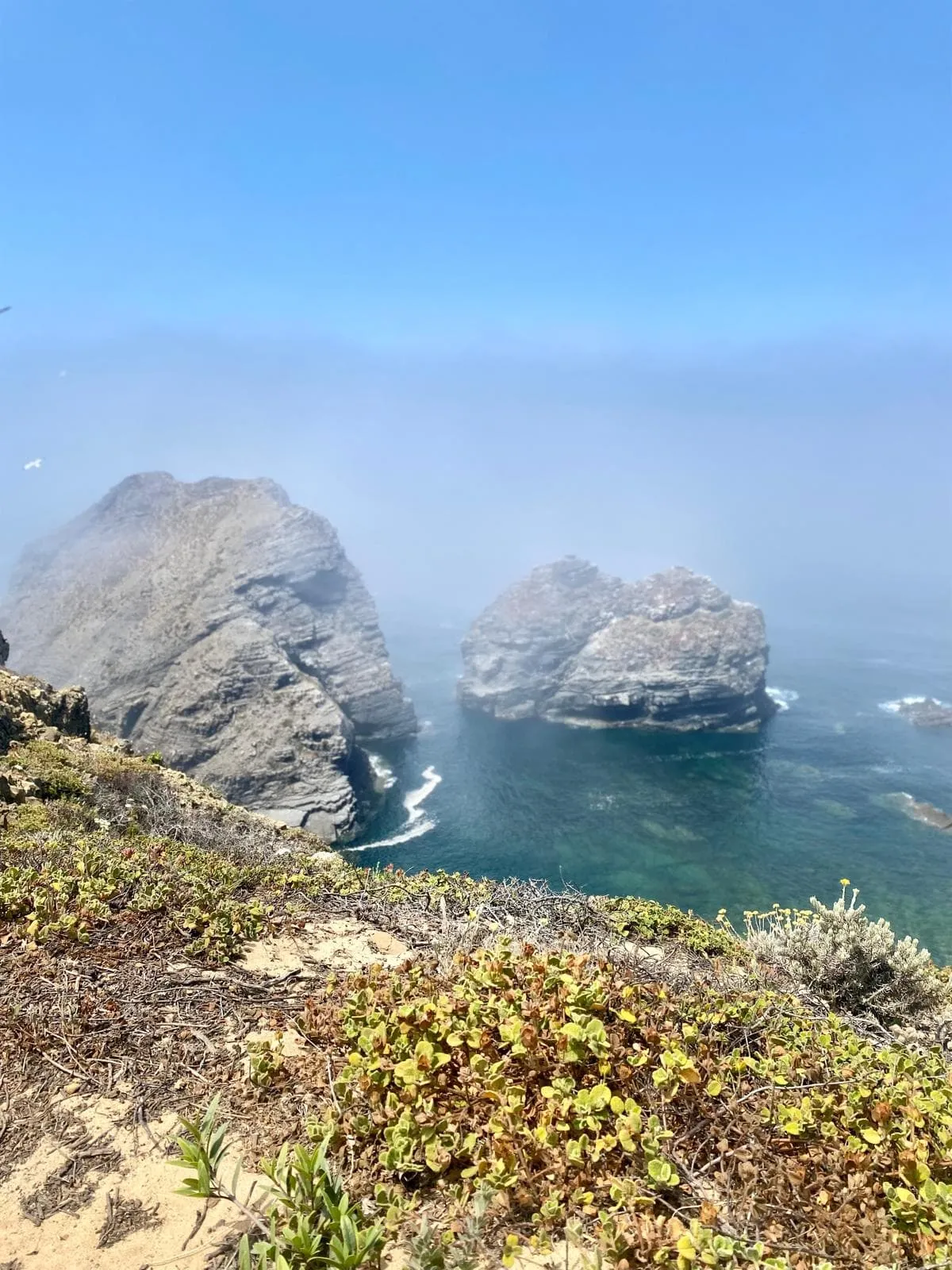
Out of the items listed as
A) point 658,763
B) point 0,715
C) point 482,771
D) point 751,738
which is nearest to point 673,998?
point 0,715

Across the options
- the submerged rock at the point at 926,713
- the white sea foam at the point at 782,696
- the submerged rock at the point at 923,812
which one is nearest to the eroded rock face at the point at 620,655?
the white sea foam at the point at 782,696

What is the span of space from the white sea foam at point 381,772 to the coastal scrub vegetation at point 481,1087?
7936 cm

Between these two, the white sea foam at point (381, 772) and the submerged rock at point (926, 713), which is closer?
the white sea foam at point (381, 772)

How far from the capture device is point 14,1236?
13.3ft

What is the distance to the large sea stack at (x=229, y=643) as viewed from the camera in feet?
269

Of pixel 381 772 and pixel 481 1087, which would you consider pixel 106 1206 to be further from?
pixel 381 772

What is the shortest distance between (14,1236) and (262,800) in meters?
79.2

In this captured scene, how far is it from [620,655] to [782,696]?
104 feet

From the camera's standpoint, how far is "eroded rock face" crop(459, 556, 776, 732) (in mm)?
110562

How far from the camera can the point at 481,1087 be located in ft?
15.7

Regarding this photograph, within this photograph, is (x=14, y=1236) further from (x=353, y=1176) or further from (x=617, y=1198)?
(x=617, y=1198)

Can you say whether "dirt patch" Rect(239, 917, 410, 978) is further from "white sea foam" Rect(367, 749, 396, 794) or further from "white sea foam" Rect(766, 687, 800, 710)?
"white sea foam" Rect(766, 687, 800, 710)

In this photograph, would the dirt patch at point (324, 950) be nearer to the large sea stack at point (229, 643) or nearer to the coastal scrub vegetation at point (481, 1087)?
the coastal scrub vegetation at point (481, 1087)

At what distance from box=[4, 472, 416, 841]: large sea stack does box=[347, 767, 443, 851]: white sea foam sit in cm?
533
